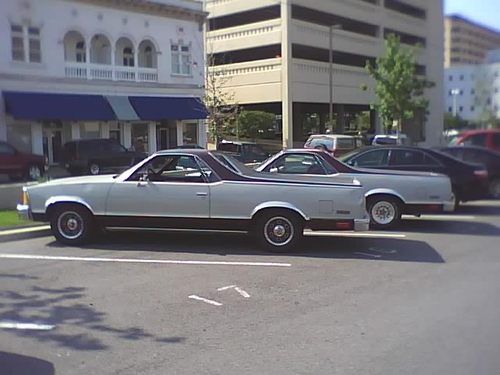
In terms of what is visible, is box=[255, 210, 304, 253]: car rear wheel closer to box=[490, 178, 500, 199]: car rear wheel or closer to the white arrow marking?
the white arrow marking

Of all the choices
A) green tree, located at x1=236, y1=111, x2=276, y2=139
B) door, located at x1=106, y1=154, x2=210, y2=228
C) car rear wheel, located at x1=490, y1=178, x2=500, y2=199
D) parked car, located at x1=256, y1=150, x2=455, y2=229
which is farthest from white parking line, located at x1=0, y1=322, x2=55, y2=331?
green tree, located at x1=236, y1=111, x2=276, y2=139

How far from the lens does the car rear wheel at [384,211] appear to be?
11336 millimetres

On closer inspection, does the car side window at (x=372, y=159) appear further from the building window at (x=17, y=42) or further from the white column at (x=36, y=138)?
the building window at (x=17, y=42)

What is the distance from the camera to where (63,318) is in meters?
5.67

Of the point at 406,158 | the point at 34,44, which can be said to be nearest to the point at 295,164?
the point at 406,158

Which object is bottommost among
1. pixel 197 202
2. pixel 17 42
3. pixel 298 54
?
pixel 197 202

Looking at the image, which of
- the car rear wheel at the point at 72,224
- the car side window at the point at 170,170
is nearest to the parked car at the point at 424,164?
the car side window at the point at 170,170

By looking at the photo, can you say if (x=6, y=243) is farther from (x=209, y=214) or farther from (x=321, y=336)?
(x=321, y=336)

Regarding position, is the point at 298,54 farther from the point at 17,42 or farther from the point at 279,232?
the point at 279,232

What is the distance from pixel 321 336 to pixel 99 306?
7.95ft

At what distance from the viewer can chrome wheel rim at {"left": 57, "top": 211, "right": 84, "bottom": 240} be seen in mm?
9352

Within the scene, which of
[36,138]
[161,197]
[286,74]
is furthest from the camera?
[286,74]

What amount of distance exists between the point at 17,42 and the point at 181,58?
11.0 meters

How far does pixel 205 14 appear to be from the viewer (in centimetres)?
3881
